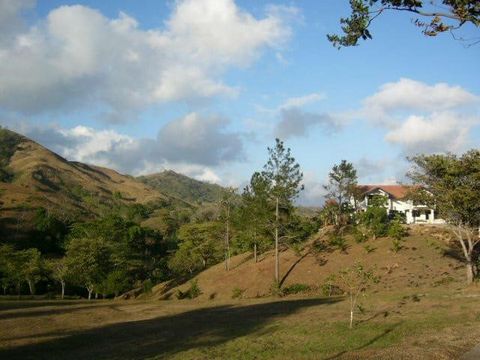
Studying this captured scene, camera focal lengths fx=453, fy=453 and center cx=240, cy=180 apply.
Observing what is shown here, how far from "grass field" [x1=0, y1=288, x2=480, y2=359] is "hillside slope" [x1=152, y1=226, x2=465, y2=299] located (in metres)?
10.6

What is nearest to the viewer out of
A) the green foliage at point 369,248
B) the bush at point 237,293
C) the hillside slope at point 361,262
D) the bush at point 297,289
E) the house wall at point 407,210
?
the hillside slope at point 361,262

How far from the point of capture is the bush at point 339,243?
5495 cm

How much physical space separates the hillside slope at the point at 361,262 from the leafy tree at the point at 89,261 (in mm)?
10236

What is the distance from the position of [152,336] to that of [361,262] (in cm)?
2580

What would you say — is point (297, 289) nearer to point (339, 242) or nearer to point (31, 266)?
point (339, 242)

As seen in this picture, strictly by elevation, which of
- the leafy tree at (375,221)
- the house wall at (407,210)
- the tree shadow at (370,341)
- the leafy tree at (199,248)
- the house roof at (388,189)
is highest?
the house roof at (388,189)

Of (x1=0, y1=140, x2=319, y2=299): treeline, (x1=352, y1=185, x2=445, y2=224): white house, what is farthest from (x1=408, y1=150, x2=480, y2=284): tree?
(x1=352, y1=185, x2=445, y2=224): white house

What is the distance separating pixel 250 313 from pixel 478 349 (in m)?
19.9

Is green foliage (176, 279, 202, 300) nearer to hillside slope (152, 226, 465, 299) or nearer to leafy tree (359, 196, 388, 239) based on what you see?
hillside slope (152, 226, 465, 299)

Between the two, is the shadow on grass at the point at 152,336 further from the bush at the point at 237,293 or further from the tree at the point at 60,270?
the tree at the point at 60,270

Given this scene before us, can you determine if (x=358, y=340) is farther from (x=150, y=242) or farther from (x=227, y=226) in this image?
(x=150, y=242)

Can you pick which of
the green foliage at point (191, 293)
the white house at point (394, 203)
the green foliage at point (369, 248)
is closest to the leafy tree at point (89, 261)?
the green foliage at point (191, 293)

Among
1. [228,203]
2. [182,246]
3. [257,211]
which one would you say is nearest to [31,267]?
[182,246]

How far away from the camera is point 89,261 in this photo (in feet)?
210
